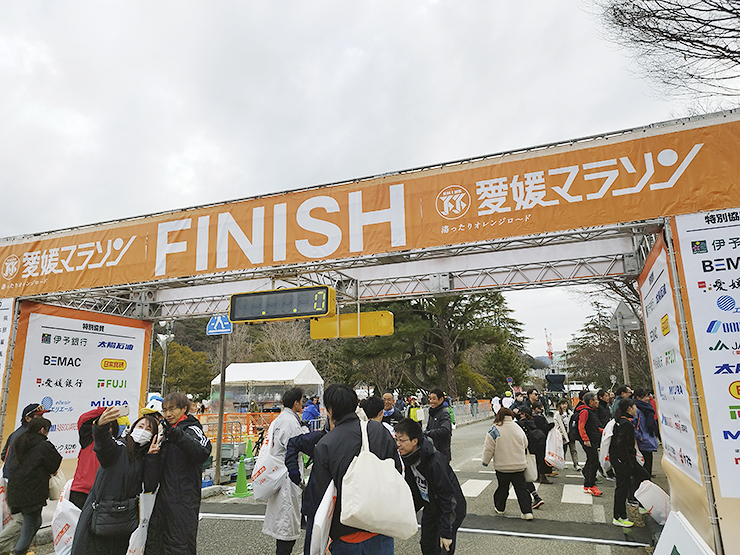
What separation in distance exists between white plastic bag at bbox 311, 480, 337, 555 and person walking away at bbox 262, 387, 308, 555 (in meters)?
1.88

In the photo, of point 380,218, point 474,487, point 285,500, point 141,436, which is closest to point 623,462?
point 474,487

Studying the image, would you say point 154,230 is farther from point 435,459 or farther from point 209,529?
point 435,459

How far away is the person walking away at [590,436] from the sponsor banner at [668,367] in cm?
272

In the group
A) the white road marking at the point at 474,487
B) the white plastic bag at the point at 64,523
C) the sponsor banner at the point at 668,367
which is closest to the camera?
the white plastic bag at the point at 64,523

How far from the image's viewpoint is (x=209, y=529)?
21.6 feet

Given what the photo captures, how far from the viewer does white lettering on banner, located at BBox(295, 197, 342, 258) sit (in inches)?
252

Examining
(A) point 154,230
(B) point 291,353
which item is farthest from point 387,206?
(B) point 291,353

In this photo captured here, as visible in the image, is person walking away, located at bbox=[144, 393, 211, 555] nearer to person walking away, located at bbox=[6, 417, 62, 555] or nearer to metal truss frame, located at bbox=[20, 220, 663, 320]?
person walking away, located at bbox=[6, 417, 62, 555]

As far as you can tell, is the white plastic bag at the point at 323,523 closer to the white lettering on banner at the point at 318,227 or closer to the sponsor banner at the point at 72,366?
the white lettering on banner at the point at 318,227

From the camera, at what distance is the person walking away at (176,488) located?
140 inches

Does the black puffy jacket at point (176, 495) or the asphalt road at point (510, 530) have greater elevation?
the black puffy jacket at point (176, 495)

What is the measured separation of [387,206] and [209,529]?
16.5ft

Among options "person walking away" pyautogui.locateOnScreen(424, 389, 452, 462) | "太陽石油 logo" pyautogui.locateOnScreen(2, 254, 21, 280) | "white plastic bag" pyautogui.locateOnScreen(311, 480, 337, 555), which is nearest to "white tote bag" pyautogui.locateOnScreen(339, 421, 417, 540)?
"white plastic bag" pyautogui.locateOnScreen(311, 480, 337, 555)

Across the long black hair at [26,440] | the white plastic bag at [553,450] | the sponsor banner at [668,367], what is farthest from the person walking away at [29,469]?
the white plastic bag at [553,450]
